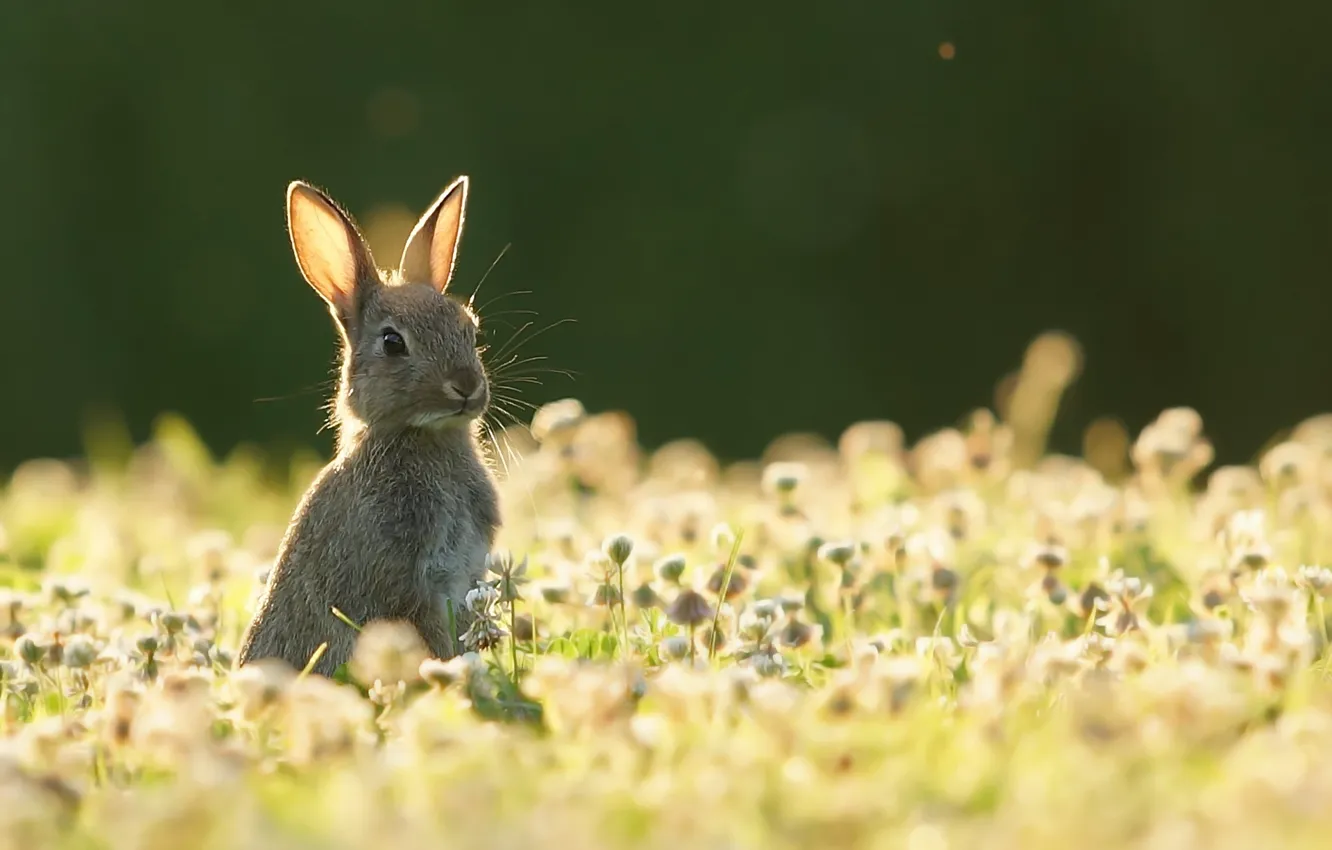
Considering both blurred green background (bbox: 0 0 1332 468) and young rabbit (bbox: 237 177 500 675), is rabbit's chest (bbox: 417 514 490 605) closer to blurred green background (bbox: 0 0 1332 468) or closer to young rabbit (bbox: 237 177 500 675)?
young rabbit (bbox: 237 177 500 675)

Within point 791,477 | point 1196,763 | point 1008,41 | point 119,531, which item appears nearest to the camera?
point 1196,763

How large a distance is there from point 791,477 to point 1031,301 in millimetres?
7495

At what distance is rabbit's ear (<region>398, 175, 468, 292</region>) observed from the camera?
5148mm

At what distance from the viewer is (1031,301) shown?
1255cm

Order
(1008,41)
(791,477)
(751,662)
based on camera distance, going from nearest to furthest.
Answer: (751,662)
(791,477)
(1008,41)

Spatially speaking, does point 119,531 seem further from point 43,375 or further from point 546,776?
point 43,375

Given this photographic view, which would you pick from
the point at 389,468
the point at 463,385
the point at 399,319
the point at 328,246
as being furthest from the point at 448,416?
the point at 328,246

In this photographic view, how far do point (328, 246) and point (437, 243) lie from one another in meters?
0.35

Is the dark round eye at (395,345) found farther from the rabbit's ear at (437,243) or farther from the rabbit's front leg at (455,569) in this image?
the rabbit's front leg at (455,569)

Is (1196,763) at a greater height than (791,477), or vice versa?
(791,477)

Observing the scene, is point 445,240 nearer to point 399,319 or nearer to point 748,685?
point 399,319

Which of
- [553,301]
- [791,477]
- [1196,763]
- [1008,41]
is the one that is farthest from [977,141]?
[1196,763]

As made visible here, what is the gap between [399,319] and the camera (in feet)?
16.1

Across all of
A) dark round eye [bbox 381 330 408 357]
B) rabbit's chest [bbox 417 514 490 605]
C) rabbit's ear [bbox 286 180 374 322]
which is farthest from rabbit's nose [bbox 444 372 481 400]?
rabbit's ear [bbox 286 180 374 322]
